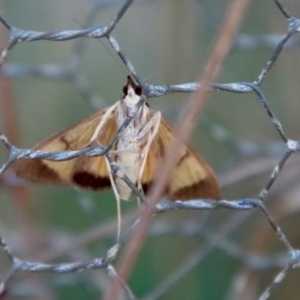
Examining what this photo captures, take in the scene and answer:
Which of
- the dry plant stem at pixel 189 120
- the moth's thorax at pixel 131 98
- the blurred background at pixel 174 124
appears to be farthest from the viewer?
the blurred background at pixel 174 124

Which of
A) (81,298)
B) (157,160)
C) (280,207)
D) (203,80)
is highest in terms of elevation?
(203,80)

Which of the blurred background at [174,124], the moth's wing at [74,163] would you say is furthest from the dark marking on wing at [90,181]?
the blurred background at [174,124]

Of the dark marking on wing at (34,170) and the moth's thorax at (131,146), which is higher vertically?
the dark marking on wing at (34,170)

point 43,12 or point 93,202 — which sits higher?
point 43,12

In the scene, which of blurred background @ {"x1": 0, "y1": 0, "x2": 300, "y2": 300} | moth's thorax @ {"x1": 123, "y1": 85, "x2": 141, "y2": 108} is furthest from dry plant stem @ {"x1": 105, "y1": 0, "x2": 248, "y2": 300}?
blurred background @ {"x1": 0, "y1": 0, "x2": 300, "y2": 300}

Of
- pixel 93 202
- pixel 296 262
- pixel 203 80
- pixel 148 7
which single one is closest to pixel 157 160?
pixel 296 262

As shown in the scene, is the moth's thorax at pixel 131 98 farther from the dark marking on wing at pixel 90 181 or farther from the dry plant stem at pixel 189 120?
the dry plant stem at pixel 189 120

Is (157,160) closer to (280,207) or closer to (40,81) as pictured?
(280,207)
